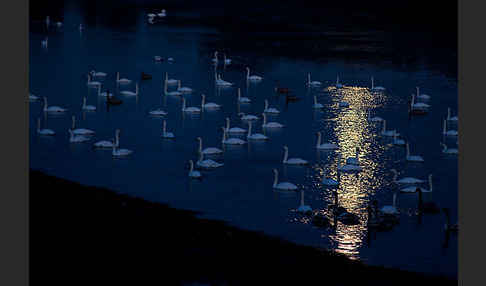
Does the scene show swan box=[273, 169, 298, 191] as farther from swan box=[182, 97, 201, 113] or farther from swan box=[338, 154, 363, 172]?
swan box=[182, 97, 201, 113]

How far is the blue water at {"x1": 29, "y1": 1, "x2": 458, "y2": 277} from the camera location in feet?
80.6

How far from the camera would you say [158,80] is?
45.9 meters

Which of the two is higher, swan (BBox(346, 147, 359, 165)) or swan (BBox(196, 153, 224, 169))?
swan (BBox(346, 147, 359, 165))

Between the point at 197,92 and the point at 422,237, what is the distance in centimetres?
2089

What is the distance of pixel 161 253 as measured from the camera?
22.5m

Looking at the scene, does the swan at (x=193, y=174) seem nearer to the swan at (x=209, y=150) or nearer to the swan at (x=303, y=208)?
the swan at (x=209, y=150)

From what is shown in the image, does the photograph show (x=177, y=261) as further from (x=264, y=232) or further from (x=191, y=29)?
(x=191, y=29)

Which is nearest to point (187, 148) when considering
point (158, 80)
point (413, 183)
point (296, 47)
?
point (413, 183)

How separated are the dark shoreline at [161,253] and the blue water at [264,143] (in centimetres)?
87

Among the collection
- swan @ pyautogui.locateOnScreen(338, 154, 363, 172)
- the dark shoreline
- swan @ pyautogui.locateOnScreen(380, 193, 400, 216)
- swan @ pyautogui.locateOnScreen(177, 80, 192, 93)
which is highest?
swan @ pyautogui.locateOnScreen(177, 80, 192, 93)

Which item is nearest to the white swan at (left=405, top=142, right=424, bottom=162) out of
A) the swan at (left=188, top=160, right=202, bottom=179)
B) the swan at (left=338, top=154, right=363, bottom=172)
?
the swan at (left=338, top=154, right=363, bottom=172)

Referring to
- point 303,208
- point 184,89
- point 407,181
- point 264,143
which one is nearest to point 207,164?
point 264,143

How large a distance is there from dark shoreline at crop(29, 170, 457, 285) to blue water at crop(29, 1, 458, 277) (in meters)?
0.87

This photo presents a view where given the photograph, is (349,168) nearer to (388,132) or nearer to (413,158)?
(413,158)
